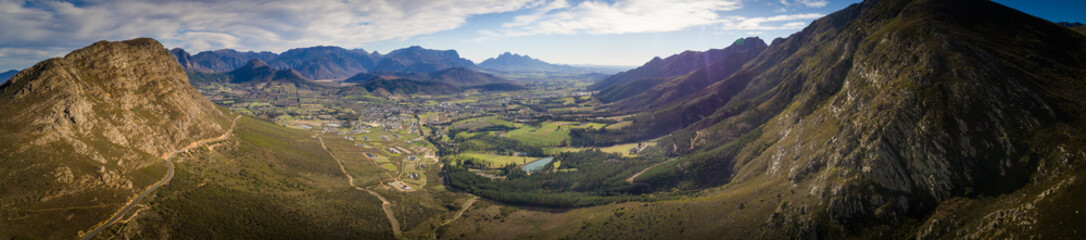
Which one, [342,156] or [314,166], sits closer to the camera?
[314,166]

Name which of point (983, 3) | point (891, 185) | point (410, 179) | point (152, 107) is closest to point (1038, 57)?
point (983, 3)

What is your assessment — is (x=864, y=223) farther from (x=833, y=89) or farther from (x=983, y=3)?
(x=983, y=3)

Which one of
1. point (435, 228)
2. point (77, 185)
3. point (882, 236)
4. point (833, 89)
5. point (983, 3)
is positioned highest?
point (983, 3)

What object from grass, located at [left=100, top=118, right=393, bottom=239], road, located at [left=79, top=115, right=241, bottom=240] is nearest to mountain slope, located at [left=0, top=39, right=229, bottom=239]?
road, located at [left=79, top=115, right=241, bottom=240]

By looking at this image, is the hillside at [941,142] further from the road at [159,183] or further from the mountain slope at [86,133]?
the mountain slope at [86,133]

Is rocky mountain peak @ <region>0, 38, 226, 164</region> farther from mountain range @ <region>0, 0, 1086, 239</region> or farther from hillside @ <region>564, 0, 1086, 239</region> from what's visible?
hillside @ <region>564, 0, 1086, 239</region>

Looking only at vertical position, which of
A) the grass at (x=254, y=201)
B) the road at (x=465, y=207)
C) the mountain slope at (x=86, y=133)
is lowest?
the road at (x=465, y=207)

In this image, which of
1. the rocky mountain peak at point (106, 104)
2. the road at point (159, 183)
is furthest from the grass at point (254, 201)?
the rocky mountain peak at point (106, 104)
